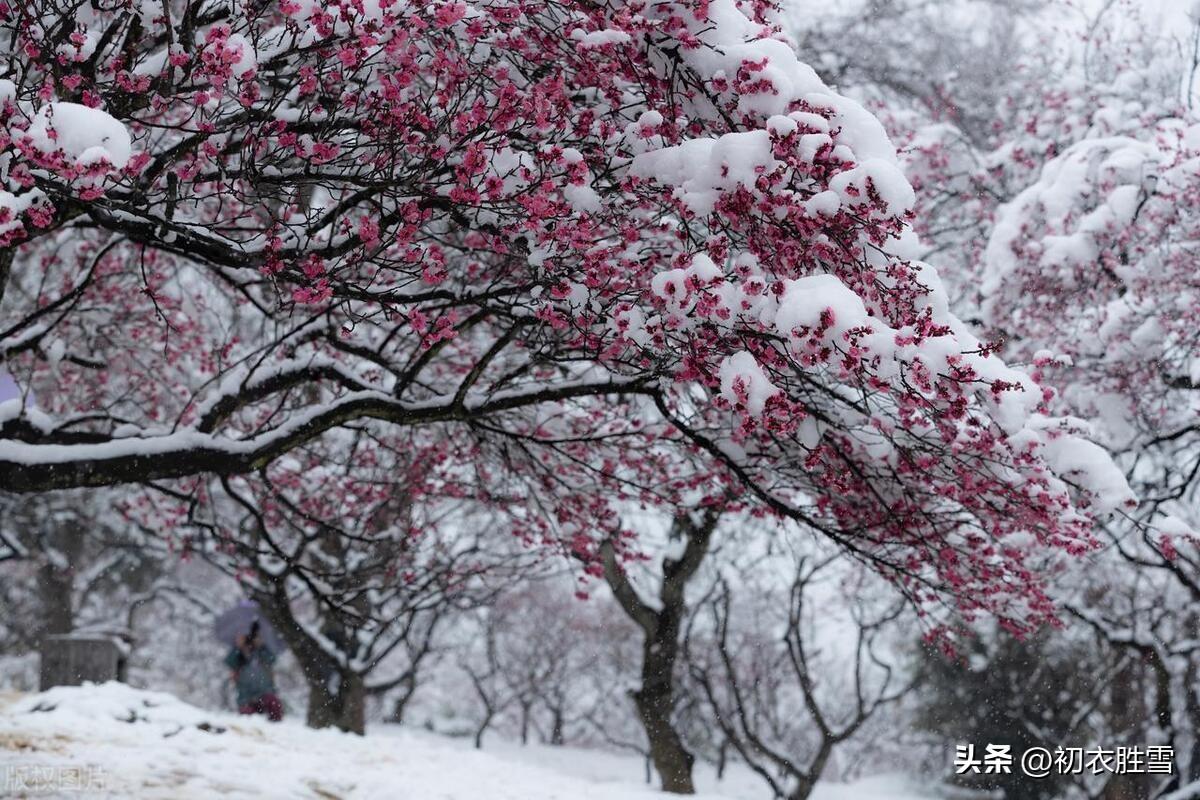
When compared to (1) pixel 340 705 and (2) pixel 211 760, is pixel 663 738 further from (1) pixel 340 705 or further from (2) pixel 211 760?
(2) pixel 211 760

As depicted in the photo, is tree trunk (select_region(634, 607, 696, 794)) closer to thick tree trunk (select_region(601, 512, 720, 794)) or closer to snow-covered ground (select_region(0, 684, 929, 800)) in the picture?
thick tree trunk (select_region(601, 512, 720, 794))

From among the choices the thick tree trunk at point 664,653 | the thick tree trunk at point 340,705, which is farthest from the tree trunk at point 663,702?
the thick tree trunk at point 340,705

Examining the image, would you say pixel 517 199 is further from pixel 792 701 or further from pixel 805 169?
pixel 792 701

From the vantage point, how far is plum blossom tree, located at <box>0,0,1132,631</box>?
346 centimetres

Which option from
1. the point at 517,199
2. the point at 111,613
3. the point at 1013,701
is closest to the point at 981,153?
the point at 517,199

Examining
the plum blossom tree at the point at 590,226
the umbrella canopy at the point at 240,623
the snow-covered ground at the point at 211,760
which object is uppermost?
the plum blossom tree at the point at 590,226

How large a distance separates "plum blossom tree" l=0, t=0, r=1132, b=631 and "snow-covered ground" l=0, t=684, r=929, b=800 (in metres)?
2.13

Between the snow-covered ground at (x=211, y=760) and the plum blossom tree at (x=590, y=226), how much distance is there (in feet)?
6.98

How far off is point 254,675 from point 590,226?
10489 millimetres

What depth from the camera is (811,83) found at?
380 cm

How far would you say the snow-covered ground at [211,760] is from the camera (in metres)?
Answer: 6.04

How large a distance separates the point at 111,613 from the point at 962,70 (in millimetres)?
24002

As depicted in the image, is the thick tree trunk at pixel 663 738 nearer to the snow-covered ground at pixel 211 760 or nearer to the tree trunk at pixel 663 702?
the tree trunk at pixel 663 702

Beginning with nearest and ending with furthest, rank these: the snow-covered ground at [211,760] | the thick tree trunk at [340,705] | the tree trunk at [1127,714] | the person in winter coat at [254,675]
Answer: the snow-covered ground at [211,760] → the tree trunk at [1127,714] → the person in winter coat at [254,675] → the thick tree trunk at [340,705]
